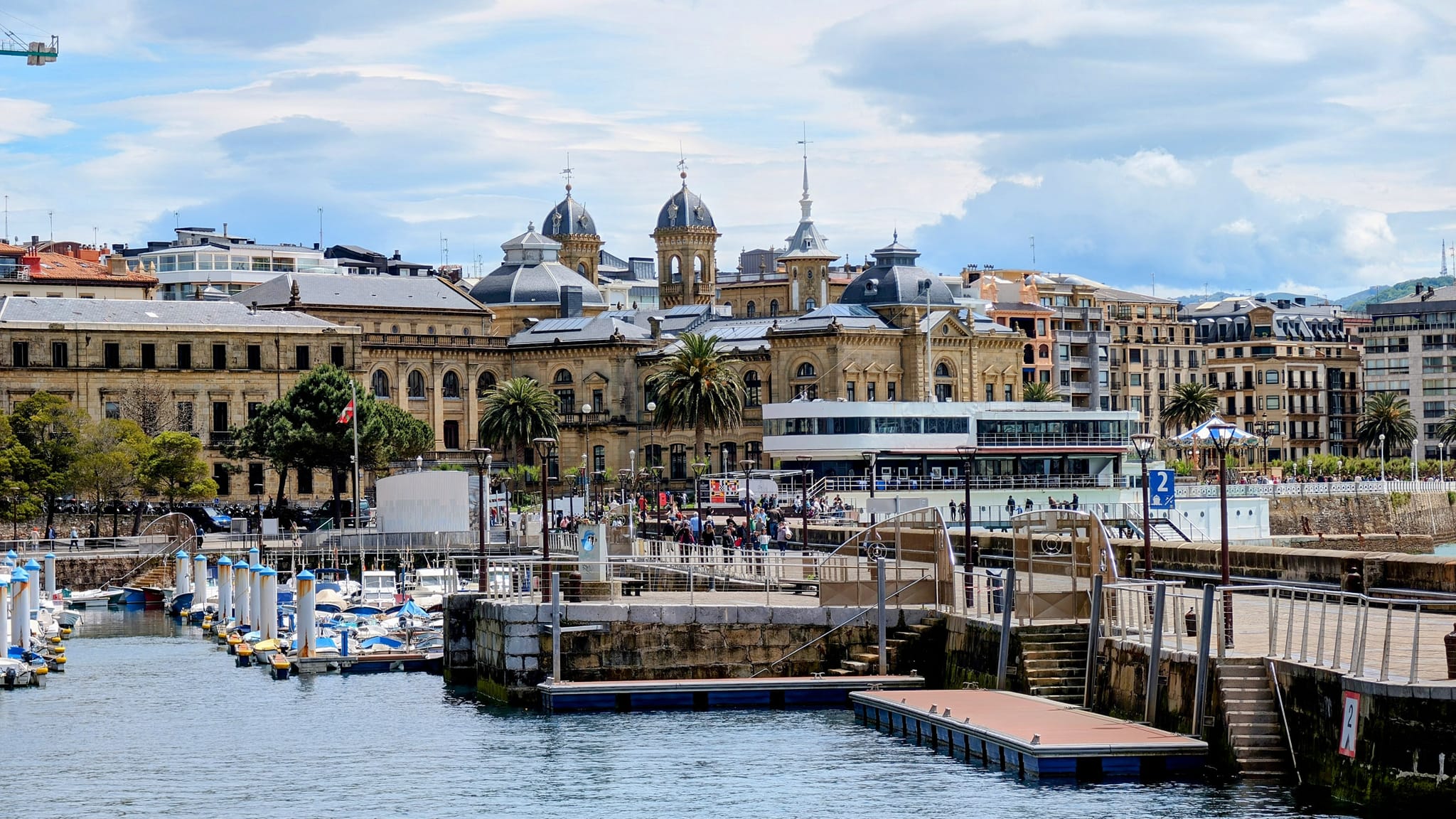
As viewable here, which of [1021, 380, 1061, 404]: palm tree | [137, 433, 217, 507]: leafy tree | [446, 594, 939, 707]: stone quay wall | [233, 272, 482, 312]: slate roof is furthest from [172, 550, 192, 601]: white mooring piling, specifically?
[1021, 380, 1061, 404]: palm tree

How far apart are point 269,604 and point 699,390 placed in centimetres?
5750

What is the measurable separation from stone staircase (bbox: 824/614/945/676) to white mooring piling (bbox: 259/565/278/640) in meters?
22.0

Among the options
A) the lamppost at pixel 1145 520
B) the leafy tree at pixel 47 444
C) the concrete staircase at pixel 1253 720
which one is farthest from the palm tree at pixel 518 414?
the concrete staircase at pixel 1253 720

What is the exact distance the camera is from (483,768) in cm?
3684

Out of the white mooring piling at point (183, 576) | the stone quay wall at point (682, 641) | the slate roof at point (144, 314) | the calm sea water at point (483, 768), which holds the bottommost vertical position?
the calm sea water at point (483, 768)

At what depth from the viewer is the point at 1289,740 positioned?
3016 centimetres

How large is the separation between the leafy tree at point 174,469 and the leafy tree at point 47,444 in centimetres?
343

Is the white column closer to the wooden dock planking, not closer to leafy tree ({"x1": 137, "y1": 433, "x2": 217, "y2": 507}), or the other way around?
leafy tree ({"x1": 137, "y1": 433, "x2": 217, "y2": 507})

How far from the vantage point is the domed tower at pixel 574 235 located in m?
171

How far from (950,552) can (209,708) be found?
54.6ft

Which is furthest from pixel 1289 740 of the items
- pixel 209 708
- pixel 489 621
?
pixel 209 708

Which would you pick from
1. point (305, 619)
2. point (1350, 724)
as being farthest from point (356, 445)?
point (1350, 724)

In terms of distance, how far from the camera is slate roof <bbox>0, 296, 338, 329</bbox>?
115 meters

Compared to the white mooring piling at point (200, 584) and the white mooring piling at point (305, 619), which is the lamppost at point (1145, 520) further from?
the white mooring piling at point (200, 584)
